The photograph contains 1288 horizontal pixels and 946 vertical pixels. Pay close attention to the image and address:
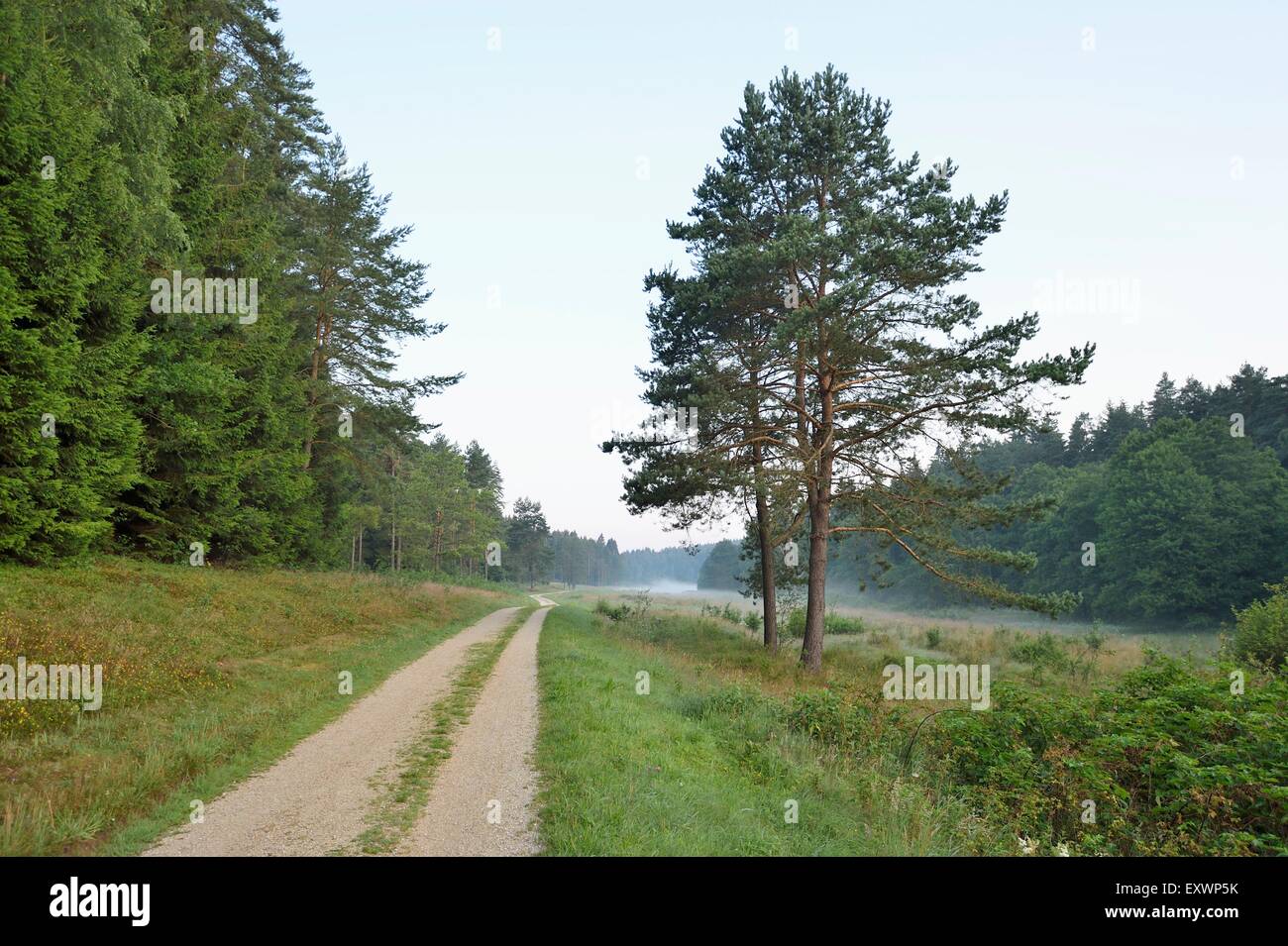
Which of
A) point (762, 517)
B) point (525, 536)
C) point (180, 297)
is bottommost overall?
point (525, 536)

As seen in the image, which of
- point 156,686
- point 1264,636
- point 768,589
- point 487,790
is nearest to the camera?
point 487,790

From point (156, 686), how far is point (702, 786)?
359 inches

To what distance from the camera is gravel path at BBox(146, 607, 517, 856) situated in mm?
4664

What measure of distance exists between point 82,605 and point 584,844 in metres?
12.5

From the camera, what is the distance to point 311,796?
570cm

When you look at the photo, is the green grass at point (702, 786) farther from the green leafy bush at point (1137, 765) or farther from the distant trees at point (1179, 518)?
the distant trees at point (1179, 518)

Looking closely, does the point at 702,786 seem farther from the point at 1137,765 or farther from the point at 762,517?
the point at 762,517

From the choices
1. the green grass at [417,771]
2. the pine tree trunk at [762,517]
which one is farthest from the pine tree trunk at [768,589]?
the green grass at [417,771]

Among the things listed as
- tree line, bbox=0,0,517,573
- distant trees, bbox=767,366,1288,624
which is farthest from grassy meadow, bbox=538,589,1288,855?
distant trees, bbox=767,366,1288,624

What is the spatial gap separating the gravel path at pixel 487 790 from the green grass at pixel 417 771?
0.11 meters

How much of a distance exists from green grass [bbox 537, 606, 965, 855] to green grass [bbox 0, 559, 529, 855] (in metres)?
3.79

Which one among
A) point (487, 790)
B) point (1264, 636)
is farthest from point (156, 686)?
point (1264, 636)
